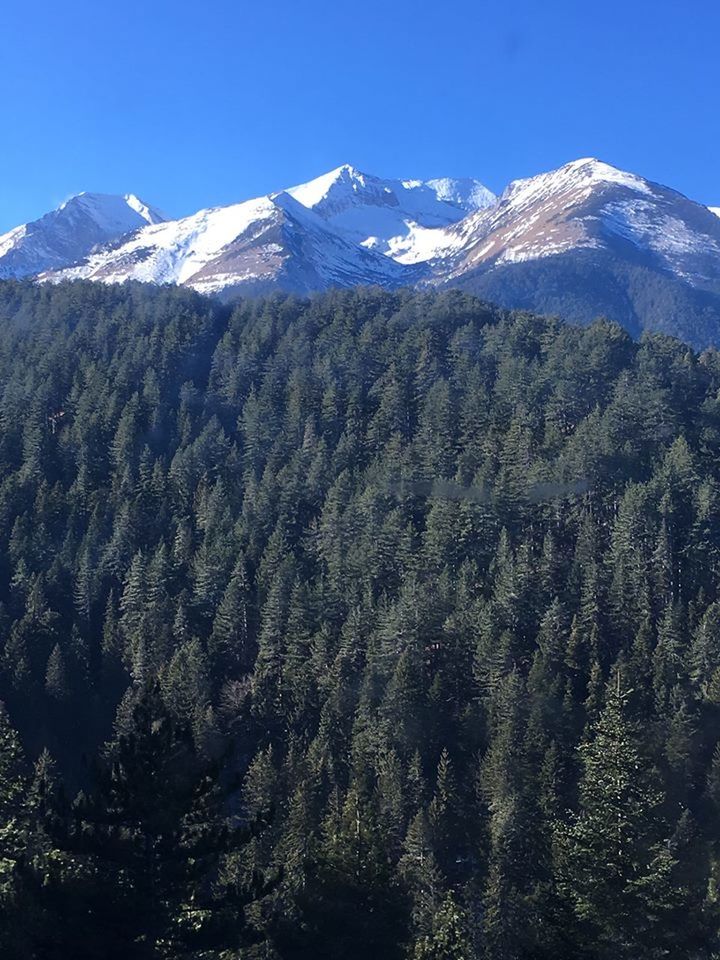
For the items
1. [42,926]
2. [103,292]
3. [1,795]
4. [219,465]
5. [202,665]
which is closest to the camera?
[42,926]

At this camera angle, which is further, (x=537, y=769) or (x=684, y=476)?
(x=684, y=476)

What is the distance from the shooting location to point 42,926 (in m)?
14.5

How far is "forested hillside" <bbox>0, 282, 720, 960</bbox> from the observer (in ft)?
57.1

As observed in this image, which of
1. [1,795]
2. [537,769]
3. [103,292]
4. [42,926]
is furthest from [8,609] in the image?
[103,292]

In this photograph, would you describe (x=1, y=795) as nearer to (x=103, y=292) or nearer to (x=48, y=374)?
(x=48, y=374)

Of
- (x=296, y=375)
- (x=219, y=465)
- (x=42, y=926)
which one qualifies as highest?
(x=296, y=375)

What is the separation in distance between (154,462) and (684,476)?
46.2 meters

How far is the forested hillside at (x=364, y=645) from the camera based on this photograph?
17391mm

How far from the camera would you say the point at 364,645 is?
5422 cm

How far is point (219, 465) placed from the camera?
8025cm

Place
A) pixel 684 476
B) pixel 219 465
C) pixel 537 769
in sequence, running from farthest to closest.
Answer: pixel 219 465 < pixel 684 476 < pixel 537 769

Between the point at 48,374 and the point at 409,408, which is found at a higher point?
the point at 48,374

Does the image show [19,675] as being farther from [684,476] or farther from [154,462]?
[684,476]

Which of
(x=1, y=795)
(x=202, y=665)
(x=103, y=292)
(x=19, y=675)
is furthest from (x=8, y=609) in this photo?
(x=103, y=292)
